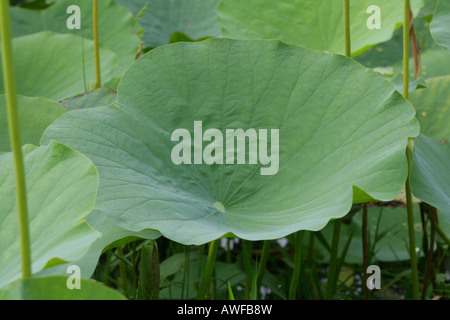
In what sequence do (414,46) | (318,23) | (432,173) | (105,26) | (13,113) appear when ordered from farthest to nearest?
(105,26) → (318,23) → (414,46) → (432,173) → (13,113)

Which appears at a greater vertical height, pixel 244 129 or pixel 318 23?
pixel 318 23

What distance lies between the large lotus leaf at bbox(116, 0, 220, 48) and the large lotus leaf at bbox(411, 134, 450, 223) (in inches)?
44.6

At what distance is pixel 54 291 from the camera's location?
0.61 m

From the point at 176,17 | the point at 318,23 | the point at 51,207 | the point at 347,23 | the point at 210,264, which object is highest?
the point at 176,17

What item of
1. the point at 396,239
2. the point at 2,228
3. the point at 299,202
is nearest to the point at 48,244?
the point at 2,228

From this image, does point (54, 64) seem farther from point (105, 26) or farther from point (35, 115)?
point (35, 115)

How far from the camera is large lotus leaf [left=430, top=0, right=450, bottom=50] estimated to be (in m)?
1.15

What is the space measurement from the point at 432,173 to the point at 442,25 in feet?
1.25

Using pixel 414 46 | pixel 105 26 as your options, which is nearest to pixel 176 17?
pixel 105 26

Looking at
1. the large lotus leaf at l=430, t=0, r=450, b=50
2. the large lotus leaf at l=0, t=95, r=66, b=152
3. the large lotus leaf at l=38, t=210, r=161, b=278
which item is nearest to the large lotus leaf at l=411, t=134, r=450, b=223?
the large lotus leaf at l=430, t=0, r=450, b=50

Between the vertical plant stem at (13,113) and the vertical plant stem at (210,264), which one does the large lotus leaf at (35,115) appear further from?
the vertical plant stem at (13,113)

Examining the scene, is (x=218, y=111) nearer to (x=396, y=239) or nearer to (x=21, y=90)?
(x=21, y=90)

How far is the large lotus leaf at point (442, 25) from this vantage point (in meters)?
1.15

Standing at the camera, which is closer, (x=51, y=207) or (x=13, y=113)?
(x=13, y=113)
